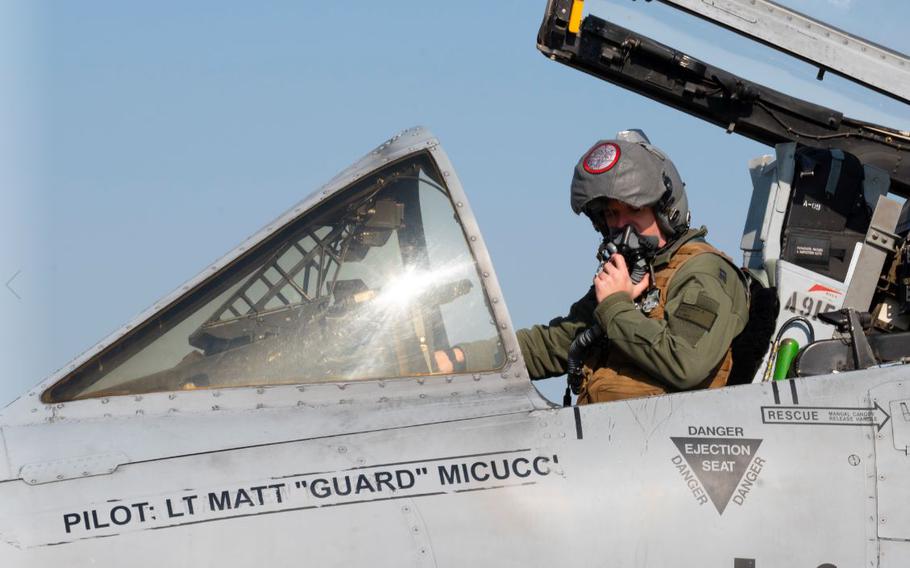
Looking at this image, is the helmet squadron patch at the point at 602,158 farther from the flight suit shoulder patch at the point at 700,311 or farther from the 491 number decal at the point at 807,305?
the 491 number decal at the point at 807,305

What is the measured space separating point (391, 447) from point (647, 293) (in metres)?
1.34

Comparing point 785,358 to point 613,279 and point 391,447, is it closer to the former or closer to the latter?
point 613,279

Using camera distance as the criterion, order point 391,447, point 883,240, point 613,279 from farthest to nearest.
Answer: point 883,240 → point 613,279 → point 391,447

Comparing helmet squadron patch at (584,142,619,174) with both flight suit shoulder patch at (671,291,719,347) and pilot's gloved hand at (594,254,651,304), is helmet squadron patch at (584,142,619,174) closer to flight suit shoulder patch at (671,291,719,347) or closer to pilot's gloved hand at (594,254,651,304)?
pilot's gloved hand at (594,254,651,304)

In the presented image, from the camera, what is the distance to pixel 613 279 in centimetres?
398

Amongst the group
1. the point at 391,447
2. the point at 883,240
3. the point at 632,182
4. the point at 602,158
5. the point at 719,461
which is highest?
the point at 602,158

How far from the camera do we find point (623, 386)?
13.0 feet

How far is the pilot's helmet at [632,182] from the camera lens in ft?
13.8

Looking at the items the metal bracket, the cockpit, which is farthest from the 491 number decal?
the cockpit

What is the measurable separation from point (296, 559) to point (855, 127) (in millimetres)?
3337

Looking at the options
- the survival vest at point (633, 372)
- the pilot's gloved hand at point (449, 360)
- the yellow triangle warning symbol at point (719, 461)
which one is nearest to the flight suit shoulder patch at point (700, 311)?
the survival vest at point (633, 372)

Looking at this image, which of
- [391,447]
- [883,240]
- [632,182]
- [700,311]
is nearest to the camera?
[391,447]

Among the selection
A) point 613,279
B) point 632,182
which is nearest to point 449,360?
point 613,279

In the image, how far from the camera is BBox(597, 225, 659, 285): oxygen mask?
13.8 feet
